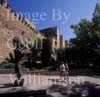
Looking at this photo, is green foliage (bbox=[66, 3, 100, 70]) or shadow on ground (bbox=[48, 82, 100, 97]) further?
green foliage (bbox=[66, 3, 100, 70])

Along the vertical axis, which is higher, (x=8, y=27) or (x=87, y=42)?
(x=8, y=27)

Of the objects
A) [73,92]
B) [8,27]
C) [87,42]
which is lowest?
[73,92]

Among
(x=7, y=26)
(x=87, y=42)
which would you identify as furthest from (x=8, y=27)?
(x=87, y=42)

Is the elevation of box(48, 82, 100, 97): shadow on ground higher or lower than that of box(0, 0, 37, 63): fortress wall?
lower

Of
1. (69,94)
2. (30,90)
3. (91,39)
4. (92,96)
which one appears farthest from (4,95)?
(91,39)

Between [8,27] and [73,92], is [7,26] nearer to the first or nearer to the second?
[8,27]

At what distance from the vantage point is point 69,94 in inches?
410

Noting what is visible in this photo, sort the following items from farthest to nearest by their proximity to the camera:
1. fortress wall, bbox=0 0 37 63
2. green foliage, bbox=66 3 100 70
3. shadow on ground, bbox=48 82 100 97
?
green foliage, bbox=66 3 100 70
fortress wall, bbox=0 0 37 63
shadow on ground, bbox=48 82 100 97

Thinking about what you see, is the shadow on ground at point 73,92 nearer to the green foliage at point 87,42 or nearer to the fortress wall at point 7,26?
the fortress wall at point 7,26

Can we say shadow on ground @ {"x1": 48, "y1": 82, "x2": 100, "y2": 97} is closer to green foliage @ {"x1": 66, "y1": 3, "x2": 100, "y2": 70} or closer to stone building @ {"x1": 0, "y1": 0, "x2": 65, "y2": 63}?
stone building @ {"x1": 0, "y1": 0, "x2": 65, "y2": 63}

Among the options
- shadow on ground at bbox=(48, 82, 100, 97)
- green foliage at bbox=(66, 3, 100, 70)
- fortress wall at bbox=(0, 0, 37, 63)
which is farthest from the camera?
green foliage at bbox=(66, 3, 100, 70)

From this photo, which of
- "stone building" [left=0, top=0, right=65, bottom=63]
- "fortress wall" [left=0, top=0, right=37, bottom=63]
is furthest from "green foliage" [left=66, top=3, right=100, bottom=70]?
"fortress wall" [left=0, top=0, right=37, bottom=63]

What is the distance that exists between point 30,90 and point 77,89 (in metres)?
3.24

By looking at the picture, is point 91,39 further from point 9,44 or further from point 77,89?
point 77,89
